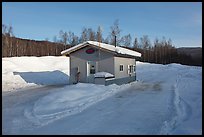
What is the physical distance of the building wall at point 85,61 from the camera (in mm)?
21234

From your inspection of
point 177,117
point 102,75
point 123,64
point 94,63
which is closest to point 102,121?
point 177,117

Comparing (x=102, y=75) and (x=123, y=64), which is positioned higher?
(x=123, y=64)

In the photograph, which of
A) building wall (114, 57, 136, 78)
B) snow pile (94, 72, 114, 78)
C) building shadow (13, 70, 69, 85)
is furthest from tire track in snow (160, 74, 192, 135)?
building shadow (13, 70, 69, 85)

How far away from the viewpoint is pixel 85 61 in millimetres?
21844

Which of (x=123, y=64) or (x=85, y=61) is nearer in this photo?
(x=85, y=61)

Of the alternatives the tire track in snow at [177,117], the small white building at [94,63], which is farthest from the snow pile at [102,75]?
the tire track in snow at [177,117]

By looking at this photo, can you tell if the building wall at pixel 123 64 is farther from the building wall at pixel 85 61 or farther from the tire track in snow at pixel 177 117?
the tire track in snow at pixel 177 117

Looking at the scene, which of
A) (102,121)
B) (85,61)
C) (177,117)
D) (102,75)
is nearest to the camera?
(102,121)

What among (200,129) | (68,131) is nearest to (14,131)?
(68,131)

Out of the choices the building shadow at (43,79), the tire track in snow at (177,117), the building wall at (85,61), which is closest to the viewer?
the tire track in snow at (177,117)

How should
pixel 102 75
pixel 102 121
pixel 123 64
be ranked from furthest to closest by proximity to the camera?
pixel 123 64 → pixel 102 75 → pixel 102 121

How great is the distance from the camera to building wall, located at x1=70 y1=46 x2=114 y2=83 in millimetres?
21234

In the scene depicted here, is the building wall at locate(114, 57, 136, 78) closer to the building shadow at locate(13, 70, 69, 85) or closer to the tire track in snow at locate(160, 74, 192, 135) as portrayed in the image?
the building shadow at locate(13, 70, 69, 85)

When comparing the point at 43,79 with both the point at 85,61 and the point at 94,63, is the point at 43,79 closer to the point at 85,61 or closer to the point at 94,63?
the point at 85,61
